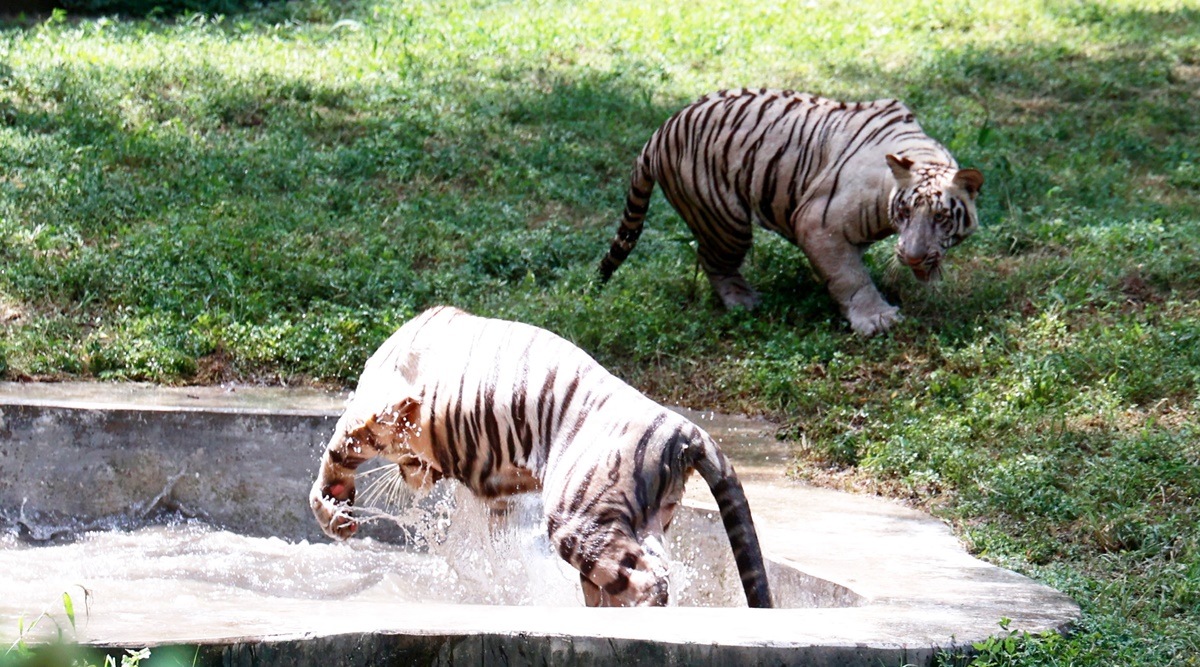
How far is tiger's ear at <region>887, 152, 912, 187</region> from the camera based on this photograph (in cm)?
692

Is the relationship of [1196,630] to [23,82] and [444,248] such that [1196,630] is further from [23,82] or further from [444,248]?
[23,82]

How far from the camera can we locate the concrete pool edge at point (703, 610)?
3.24 m

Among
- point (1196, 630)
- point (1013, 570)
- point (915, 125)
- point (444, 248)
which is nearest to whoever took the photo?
point (1196, 630)

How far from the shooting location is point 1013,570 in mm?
4477

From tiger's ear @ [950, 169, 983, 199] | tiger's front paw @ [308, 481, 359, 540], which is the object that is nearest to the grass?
tiger's ear @ [950, 169, 983, 199]

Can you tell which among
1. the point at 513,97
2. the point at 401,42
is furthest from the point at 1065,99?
the point at 401,42

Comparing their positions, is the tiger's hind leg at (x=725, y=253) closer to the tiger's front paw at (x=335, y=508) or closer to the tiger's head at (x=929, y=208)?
the tiger's head at (x=929, y=208)

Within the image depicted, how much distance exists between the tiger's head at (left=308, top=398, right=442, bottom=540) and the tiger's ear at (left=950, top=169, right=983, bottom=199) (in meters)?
3.34

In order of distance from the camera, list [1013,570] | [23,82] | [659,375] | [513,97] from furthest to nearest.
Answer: [513,97] → [23,82] → [659,375] → [1013,570]

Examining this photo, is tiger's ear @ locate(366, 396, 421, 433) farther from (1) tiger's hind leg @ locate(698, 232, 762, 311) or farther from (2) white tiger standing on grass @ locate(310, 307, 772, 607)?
(1) tiger's hind leg @ locate(698, 232, 762, 311)

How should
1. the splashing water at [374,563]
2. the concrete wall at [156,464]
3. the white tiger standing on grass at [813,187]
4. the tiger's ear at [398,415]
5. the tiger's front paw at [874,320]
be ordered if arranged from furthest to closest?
1. the tiger's front paw at [874,320]
2. the white tiger standing on grass at [813,187]
3. the concrete wall at [156,464]
4. the splashing water at [374,563]
5. the tiger's ear at [398,415]

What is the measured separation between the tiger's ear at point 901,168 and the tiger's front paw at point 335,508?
11.1 ft

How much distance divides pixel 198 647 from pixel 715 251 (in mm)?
5160

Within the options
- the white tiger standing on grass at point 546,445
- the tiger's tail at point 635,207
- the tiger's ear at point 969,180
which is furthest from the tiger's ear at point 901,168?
the white tiger standing on grass at point 546,445
